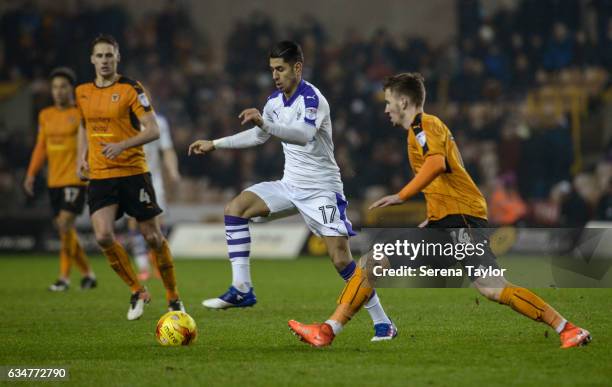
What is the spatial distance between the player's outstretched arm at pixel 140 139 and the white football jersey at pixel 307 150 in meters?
1.20

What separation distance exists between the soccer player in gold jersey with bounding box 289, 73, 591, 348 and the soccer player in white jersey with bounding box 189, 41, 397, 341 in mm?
622

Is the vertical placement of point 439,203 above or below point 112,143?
below

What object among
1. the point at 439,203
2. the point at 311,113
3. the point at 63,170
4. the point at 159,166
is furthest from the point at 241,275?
the point at 159,166

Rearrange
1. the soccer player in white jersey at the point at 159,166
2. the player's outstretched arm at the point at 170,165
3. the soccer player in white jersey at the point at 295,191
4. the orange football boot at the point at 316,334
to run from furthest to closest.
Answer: the soccer player in white jersey at the point at 159,166 → the player's outstretched arm at the point at 170,165 → the soccer player in white jersey at the point at 295,191 → the orange football boot at the point at 316,334

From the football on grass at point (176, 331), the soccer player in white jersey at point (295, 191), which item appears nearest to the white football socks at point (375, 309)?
the soccer player in white jersey at point (295, 191)

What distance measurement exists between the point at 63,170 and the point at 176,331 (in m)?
5.78

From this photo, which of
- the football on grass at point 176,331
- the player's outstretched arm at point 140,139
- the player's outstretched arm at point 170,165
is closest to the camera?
the football on grass at point 176,331

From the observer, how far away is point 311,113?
8.02m

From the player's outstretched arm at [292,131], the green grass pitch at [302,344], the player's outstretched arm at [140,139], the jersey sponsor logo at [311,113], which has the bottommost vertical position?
the green grass pitch at [302,344]

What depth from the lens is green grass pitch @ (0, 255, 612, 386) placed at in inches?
254

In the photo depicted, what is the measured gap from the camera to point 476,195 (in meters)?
7.48

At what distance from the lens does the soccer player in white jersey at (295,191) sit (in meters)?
8.17
